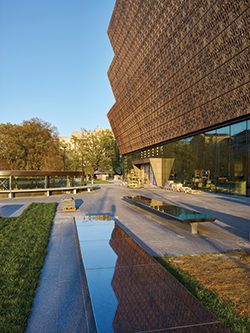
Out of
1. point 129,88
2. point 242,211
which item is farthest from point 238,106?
point 129,88

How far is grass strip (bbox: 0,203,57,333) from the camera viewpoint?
10.5ft

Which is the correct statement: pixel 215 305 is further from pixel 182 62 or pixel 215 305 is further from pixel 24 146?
pixel 24 146

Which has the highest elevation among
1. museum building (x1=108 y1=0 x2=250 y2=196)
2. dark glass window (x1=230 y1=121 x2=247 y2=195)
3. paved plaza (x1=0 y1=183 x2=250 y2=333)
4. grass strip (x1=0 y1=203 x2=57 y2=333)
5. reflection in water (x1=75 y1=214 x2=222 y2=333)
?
museum building (x1=108 y1=0 x2=250 y2=196)

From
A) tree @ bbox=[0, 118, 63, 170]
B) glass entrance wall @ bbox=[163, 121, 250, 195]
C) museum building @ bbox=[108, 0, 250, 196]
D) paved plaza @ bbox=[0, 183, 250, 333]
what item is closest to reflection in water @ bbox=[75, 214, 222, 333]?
paved plaza @ bbox=[0, 183, 250, 333]

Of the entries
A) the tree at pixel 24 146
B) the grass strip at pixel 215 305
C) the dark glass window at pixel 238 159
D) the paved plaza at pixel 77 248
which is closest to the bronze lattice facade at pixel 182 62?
the dark glass window at pixel 238 159

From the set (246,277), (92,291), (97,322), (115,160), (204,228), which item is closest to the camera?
(97,322)

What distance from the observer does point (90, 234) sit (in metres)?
6.14

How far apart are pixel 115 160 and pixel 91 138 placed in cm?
820

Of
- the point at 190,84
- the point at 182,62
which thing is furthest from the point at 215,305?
the point at 182,62

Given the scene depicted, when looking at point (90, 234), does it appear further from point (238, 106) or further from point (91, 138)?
point (91, 138)

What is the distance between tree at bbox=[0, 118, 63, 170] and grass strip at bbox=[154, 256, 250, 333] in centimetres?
4316

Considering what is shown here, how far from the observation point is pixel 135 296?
2.90 metres

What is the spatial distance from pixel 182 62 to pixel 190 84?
1.93 metres

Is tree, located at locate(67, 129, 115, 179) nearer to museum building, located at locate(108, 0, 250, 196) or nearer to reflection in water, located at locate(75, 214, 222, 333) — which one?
museum building, located at locate(108, 0, 250, 196)
